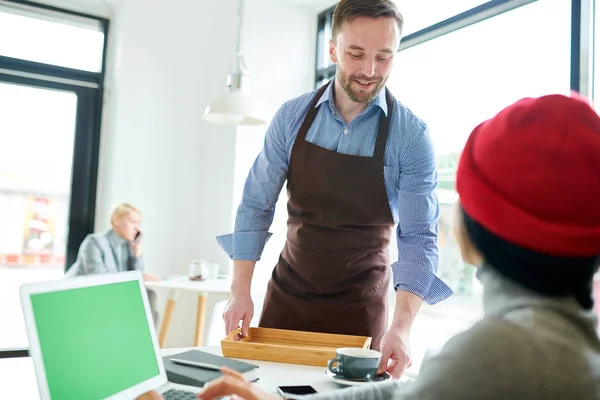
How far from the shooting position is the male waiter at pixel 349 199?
4.96 ft

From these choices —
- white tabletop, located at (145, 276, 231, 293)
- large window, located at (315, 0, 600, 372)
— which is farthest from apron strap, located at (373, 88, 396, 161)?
white tabletop, located at (145, 276, 231, 293)

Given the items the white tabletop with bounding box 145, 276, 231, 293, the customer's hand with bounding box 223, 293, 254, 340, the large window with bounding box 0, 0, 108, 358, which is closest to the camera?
the customer's hand with bounding box 223, 293, 254, 340

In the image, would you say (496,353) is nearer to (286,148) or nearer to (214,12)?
(286,148)

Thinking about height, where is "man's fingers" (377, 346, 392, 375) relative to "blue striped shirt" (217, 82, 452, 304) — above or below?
below

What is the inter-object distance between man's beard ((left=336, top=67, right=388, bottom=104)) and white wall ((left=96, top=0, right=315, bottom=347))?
110 inches

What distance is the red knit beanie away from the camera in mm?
594

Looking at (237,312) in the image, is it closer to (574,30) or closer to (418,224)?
(418,224)

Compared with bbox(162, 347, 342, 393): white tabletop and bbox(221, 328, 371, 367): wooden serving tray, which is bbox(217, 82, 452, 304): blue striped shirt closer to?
bbox(221, 328, 371, 367): wooden serving tray

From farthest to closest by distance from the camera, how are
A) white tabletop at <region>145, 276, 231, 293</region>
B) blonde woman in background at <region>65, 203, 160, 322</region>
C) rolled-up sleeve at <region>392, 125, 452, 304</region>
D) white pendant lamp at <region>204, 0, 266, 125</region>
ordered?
blonde woman in background at <region>65, 203, 160, 322</region>
white tabletop at <region>145, 276, 231, 293</region>
white pendant lamp at <region>204, 0, 266, 125</region>
rolled-up sleeve at <region>392, 125, 452, 304</region>

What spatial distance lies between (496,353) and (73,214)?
431cm

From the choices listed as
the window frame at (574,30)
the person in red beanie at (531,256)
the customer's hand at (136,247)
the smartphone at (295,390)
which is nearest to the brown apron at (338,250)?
the smartphone at (295,390)

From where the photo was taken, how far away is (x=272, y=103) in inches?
179

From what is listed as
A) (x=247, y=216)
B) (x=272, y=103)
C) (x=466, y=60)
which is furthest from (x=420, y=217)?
(x=272, y=103)

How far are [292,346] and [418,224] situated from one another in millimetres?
454
